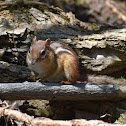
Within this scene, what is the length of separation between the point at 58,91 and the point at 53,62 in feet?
1.62

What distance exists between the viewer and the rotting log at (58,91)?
10.7 ft

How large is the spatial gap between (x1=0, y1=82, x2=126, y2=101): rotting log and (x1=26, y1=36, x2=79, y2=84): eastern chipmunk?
206 mm

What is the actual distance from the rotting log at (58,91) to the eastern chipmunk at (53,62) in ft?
0.67

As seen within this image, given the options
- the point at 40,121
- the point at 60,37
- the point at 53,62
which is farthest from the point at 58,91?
the point at 60,37

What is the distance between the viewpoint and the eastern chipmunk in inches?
130

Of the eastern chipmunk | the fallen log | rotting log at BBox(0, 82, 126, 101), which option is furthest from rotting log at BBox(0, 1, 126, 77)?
the fallen log

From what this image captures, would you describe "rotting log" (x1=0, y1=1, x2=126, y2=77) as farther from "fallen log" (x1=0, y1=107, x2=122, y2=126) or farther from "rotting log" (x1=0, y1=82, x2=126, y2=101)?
"fallen log" (x1=0, y1=107, x2=122, y2=126)

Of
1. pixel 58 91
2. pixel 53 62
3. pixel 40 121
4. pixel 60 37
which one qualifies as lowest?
pixel 40 121

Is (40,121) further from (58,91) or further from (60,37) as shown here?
(60,37)

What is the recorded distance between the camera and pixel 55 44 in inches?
149

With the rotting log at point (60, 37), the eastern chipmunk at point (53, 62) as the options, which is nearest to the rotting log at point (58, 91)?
the eastern chipmunk at point (53, 62)

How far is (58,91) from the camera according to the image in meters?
3.43

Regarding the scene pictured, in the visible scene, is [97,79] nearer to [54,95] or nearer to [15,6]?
[54,95]

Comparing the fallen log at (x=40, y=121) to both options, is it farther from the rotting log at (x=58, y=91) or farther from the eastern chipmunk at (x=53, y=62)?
the eastern chipmunk at (x=53, y=62)
